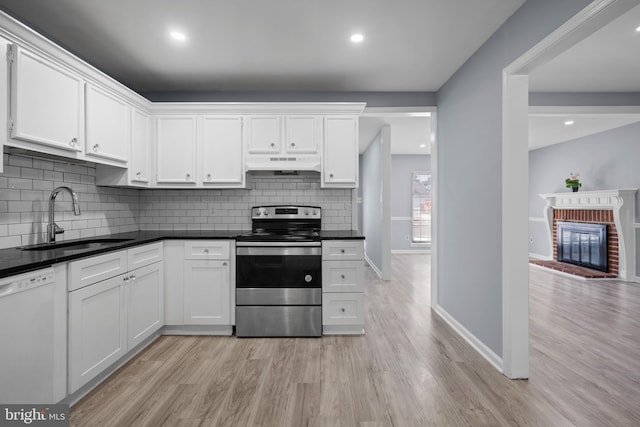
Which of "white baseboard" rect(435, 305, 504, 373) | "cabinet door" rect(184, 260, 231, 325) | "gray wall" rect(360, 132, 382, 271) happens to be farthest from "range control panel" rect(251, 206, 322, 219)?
"gray wall" rect(360, 132, 382, 271)

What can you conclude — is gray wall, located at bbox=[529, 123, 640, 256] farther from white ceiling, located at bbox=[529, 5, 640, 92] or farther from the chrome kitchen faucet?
the chrome kitchen faucet

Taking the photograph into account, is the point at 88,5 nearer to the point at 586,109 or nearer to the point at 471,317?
the point at 471,317

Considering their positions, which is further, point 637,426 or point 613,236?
point 613,236

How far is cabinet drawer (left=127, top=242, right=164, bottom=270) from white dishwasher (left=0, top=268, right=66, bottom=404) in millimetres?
677

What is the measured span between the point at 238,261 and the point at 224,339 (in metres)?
0.73

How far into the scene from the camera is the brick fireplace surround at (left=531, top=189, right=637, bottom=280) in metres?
5.42

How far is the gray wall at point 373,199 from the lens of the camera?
5863 millimetres

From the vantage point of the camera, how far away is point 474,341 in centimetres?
278

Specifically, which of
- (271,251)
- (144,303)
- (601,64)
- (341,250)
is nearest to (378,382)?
(341,250)

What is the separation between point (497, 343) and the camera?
246 cm

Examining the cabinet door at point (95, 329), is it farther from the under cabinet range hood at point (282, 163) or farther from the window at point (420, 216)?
the window at point (420, 216)

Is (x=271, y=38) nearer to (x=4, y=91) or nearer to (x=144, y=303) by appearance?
(x=4, y=91)

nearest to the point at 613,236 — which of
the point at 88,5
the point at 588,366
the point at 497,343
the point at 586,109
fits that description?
the point at 586,109

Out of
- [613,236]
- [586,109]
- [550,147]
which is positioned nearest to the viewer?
[586,109]
